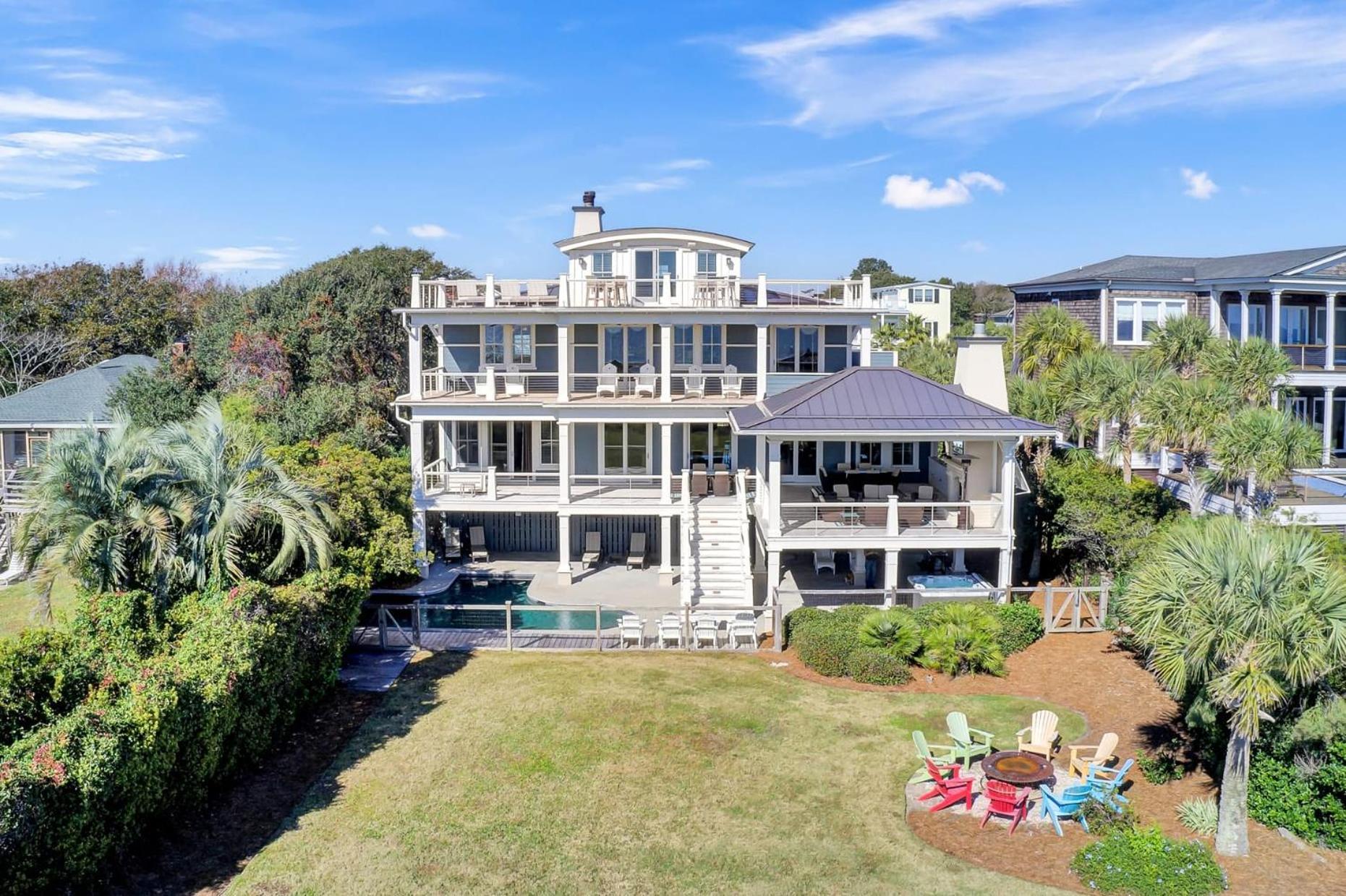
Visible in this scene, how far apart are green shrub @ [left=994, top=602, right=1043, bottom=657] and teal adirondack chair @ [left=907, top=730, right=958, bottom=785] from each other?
5.55 meters

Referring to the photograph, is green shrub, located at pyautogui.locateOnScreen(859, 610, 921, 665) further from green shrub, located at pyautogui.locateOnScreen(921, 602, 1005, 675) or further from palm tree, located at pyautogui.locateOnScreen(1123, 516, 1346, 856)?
palm tree, located at pyautogui.locateOnScreen(1123, 516, 1346, 856)

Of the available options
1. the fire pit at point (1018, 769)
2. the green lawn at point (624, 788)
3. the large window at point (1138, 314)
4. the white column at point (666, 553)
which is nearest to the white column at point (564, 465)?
the white column at point (666, 553)

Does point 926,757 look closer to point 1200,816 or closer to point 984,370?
point 1200,816

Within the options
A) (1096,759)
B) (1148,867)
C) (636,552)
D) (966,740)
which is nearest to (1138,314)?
(636,552)

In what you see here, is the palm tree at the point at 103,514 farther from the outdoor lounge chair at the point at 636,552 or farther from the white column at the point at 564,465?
the outdoor lounge chair at the point at 636,552

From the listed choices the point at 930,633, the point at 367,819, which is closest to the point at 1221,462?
the point at 930,633

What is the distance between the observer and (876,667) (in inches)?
781

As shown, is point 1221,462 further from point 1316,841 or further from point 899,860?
point 899,860

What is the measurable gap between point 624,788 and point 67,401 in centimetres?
2925

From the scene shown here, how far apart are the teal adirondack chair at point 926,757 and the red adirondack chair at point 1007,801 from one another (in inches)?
42.1

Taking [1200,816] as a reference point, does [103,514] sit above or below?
above

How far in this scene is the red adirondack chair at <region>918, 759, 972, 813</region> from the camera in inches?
576

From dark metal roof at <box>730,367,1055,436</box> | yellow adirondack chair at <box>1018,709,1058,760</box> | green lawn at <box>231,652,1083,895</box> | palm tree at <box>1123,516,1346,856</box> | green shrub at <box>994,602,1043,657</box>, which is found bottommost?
green lawn at <box>231,652,1083,895</box>

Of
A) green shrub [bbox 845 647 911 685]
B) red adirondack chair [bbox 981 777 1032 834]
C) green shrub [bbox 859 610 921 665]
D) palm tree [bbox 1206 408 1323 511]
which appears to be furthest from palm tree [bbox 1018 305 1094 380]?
red adirondack chair [bbox 981 777 1032 834]
